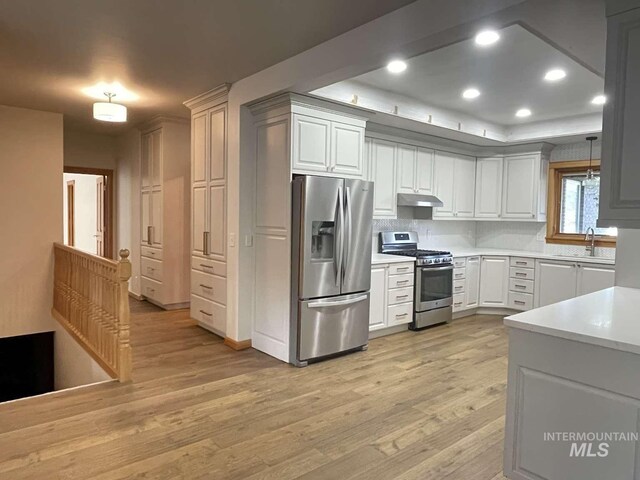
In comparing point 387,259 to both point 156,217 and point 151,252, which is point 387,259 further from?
point 151,252

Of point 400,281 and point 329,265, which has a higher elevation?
point 329,265

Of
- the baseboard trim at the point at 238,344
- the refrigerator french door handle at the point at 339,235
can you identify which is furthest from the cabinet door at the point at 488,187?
the baseboard trim at the point at 238,344

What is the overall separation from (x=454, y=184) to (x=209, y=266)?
359 centimetres

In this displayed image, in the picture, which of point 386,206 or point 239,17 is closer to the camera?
point 239,17

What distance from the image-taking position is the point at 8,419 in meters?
2.72

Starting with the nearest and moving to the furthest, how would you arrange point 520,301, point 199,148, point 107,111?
1. point 107,111
2. point 199,148
3. point 520,301

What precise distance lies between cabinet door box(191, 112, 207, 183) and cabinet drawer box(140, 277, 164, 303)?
6.07ft

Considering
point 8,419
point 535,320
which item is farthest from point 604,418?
point 8,419

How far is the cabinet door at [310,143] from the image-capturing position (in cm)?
376

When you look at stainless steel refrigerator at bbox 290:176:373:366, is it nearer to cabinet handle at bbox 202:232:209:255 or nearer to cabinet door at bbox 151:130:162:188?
cabinet handle at bbox 202:232:209:255

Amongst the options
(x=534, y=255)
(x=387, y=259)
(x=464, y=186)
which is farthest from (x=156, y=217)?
(x=534, y=255)

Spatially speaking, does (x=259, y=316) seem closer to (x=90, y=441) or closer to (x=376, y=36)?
(x=90, y=441)

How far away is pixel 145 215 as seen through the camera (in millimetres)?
6207

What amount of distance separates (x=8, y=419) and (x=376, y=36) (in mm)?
3425
